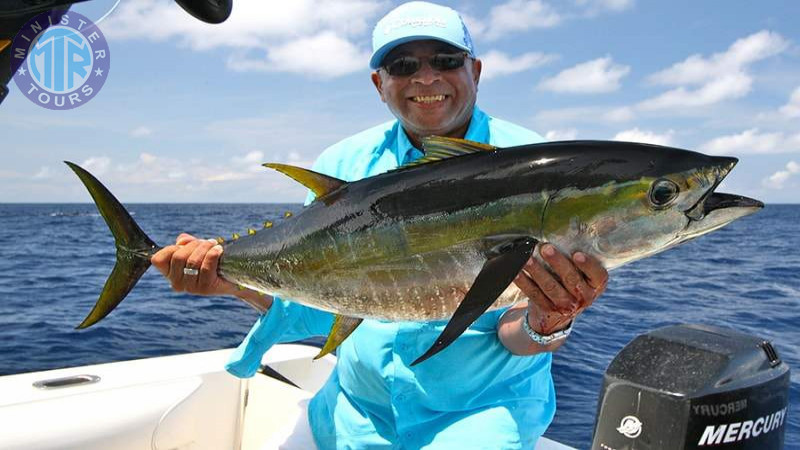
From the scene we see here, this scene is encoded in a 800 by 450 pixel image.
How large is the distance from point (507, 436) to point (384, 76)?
6.22ft

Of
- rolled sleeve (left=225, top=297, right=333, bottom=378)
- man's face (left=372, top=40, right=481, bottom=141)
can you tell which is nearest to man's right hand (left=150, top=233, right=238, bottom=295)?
rolled sleeve (left=225, top=297, right=333, bottom=378)

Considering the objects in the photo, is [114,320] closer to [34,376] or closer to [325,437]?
[34,376]

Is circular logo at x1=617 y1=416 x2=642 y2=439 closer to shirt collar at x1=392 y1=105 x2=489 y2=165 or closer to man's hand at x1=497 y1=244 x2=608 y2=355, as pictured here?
man's hand at x1=497 y1=244 x2=608 y2=355

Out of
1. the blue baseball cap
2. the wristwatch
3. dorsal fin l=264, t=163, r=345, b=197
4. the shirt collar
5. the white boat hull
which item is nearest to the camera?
dorsal fin l=264, t=163, r=345, b=197

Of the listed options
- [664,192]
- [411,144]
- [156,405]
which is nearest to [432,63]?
[411,144]

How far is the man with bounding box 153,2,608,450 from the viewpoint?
3.03 metres

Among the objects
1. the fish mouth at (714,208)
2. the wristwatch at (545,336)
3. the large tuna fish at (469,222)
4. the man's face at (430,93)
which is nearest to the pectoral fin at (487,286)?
the large tuna fish at (469,222)

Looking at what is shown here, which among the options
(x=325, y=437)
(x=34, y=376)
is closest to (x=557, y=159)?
(x=325, y=437)

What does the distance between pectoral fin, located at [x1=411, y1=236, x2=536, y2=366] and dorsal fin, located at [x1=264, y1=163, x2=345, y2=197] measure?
29.2 inches

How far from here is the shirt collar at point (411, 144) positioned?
134 inches

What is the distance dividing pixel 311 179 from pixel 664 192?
1296 millimetres

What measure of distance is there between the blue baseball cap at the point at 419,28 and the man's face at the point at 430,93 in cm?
6

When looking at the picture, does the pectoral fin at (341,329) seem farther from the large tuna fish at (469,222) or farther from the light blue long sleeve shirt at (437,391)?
the light blue long sleeve shirt at (437,391)

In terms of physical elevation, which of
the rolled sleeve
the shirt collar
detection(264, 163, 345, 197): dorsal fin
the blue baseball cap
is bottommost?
the rolled sleeve
